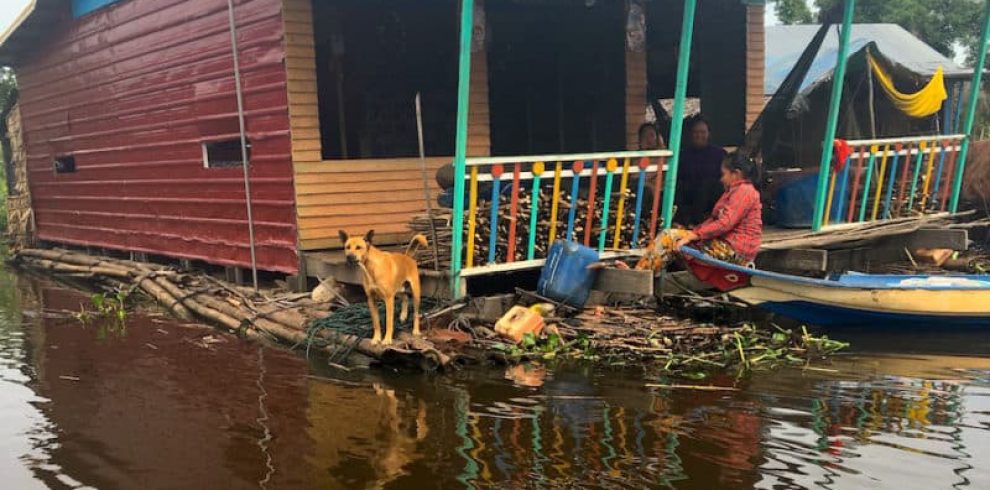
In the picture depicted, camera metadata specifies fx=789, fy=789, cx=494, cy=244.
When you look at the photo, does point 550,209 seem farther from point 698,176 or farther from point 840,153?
point 840,153

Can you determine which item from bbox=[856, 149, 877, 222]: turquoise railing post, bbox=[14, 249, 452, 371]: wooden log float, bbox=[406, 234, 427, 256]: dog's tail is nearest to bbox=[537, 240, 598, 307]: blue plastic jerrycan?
bbox=[406, 234, 427, 256]: dog's tail

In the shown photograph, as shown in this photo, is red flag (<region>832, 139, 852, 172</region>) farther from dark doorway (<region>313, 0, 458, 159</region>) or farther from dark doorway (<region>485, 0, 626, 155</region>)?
dark doorway (<region>313, 0, 458, 159</region>)

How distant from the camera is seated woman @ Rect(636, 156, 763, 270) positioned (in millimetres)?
7414

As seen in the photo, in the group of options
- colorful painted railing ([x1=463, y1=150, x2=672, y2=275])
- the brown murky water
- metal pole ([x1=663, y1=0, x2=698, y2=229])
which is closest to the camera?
the brown murky water

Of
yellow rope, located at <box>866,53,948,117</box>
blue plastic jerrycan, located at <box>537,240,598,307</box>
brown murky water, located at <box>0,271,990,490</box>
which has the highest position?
yellow rope, located at <box>866,53,948,117</box>

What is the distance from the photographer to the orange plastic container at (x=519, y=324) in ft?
21.8

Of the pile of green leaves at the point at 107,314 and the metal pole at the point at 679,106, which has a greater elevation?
the metal pole at the point at 679,106

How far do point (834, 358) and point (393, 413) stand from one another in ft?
12.5

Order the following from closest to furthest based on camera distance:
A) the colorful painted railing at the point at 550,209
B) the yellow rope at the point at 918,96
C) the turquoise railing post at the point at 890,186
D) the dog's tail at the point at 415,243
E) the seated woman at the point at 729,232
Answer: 1. the dog's tail at the point at 415,243
2. the colorful painted railing at the point at 550,209
3. the seated woman at the point at 729,232
4. the turquoise railing post at the point at 890,186
5. the yellow rope at the point at 918,96

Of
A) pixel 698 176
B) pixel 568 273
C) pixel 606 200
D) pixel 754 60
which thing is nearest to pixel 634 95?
pixel 754 60

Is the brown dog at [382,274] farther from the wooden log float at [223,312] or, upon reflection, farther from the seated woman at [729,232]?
the seated woman at [729,232]

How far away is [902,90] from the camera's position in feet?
39.8

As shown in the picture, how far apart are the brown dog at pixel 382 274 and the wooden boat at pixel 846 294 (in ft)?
8.38

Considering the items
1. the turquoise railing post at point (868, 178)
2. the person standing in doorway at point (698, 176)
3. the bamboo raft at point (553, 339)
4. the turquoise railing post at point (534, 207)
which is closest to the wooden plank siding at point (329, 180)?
the bamboo raft at point (553, 339)
